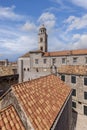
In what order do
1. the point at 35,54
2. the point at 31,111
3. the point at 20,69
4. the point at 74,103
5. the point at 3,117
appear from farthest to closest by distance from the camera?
1. the point at 35,54
2. the point at 20,69
3. the point at 74,103
4. the point at 31,111
5. the point at 3,117

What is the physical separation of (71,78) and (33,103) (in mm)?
19325

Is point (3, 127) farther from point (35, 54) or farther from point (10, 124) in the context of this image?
point (35, 54)

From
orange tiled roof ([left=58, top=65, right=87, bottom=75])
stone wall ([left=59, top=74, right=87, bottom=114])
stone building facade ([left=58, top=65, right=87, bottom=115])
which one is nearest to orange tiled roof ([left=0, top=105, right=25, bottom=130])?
stone building facade ([left=58, top=65, right=87, bottom=115])

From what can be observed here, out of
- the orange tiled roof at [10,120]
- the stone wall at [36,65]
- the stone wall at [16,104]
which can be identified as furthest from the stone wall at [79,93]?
the orange tiled roof at [10,120]

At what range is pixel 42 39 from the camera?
55.2 m

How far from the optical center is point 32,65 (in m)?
46.8

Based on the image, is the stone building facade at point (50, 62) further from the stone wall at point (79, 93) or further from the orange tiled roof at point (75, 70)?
the orange tiled roof at point (75, 70)

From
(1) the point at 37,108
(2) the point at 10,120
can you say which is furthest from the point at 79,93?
(2) the point at 10,120

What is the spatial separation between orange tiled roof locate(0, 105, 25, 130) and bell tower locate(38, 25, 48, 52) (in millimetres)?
47047

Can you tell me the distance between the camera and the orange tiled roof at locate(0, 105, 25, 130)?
7.34 metres

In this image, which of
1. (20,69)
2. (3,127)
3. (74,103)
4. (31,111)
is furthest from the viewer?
(20,69)

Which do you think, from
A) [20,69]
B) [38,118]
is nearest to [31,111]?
[38,118]

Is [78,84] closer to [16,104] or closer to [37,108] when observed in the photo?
[37,108]

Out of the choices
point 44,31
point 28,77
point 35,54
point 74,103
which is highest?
point 44,31
